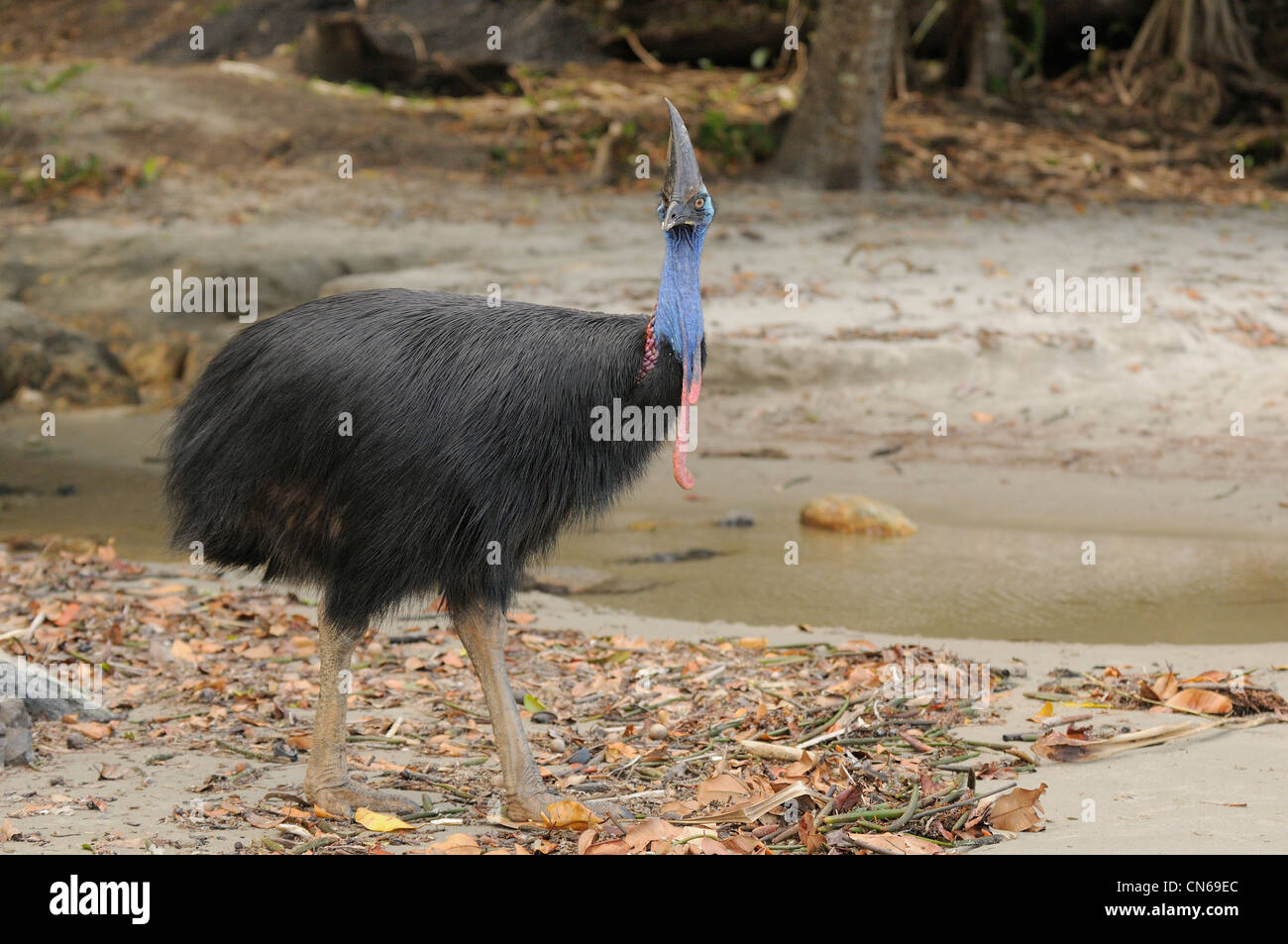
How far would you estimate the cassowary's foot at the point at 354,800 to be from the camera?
164 inches

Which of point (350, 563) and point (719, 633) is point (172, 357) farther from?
point (350, 563)

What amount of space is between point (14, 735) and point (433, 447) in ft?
5.46

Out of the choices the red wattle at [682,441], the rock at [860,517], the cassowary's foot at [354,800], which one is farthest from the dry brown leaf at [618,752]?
the rock at [860,517]

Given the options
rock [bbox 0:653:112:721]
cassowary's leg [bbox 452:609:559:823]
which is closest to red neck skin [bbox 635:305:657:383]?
cassowary's leg [bbox 452:609:559:823]

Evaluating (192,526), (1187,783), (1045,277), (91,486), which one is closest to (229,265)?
(91,486)

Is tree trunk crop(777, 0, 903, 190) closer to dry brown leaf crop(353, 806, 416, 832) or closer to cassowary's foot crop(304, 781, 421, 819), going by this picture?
cassowary's foot crop(304, 781, 421, 819)

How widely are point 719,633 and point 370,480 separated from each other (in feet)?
8.47

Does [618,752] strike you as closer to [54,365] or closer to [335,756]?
[335,756]

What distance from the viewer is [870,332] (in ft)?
33.6

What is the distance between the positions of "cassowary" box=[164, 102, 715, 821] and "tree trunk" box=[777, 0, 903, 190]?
11053 mm

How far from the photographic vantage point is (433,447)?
157 inches

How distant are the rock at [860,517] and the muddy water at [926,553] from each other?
3.5 inches

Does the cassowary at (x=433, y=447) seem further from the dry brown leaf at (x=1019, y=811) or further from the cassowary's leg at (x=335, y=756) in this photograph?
the dry brown leaf at (x=1019, y=811)

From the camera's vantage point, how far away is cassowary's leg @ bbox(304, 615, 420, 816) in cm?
419
